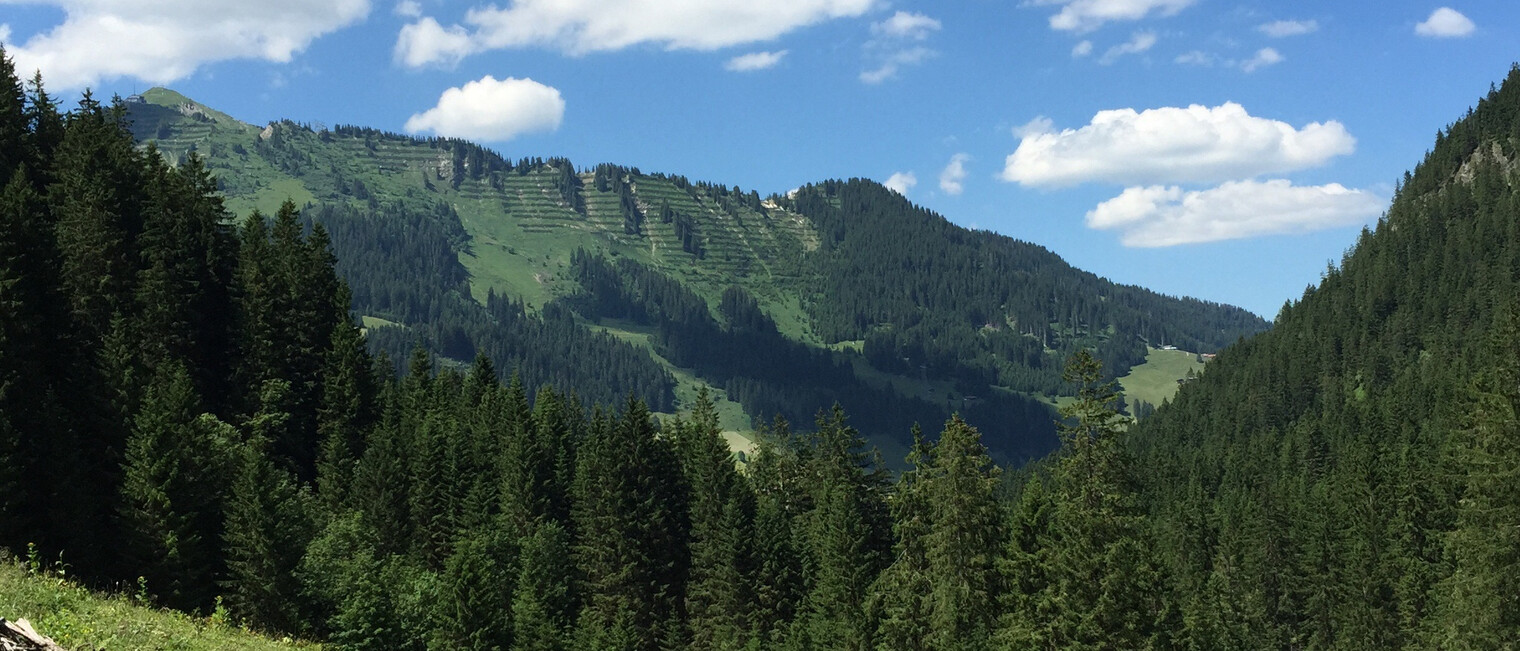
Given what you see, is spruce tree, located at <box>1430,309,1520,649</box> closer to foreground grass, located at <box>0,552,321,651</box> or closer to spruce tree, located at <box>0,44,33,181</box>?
A: foreground grass, located at <box>0,552,321,651</box>

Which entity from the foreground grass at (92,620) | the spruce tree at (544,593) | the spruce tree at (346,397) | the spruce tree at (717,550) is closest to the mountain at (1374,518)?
the spruce tree at (717,550)

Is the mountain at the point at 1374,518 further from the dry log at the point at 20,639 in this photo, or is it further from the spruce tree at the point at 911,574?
the dry log at the point at 20,639

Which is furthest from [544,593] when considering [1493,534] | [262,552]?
[1493,534]

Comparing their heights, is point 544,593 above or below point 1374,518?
below

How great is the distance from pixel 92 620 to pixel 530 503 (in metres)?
60.5

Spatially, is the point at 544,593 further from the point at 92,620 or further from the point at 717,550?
the point at 92,620

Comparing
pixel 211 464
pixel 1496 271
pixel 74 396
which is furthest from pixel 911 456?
pixel 1496 271

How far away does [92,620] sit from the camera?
19844 millimetres

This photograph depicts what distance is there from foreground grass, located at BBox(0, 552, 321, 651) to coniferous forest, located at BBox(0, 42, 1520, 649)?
12412mm

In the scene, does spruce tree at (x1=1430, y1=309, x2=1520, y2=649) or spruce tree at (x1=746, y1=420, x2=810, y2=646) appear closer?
spruce tree at (x1=1430, y1=309, x2=1520, y2=649)

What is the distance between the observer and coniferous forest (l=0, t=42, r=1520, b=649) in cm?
4409

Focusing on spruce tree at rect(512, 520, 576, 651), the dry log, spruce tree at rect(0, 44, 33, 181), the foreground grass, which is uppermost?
spruce tree at rect(0, 44, 33, 181)

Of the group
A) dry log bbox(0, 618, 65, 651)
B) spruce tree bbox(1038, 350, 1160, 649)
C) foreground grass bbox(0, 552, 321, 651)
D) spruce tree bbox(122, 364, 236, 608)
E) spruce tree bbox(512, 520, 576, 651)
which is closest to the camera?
dry log bbox(0, 618, 65, 651)

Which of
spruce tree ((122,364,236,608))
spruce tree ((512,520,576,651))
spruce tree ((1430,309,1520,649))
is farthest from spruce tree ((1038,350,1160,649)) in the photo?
spruce tree ((122,364,236,608))
